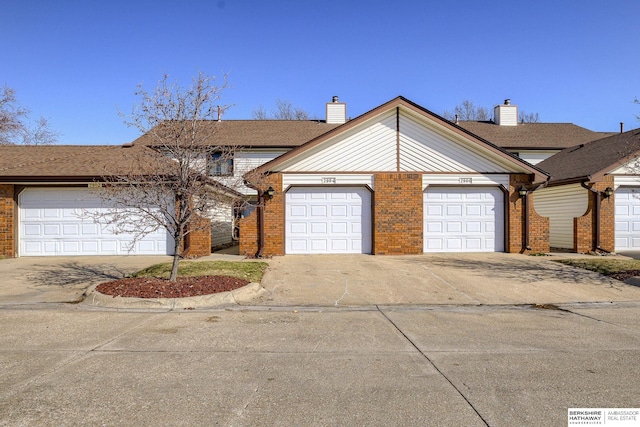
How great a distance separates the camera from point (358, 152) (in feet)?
48.0

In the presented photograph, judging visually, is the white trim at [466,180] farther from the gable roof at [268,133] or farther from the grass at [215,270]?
the gable roof at [268,133]

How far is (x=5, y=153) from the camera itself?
56.4ft

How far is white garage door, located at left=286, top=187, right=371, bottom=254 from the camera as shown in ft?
47.7

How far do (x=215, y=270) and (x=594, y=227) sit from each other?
44.9ft

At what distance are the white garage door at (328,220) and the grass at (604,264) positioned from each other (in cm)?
632

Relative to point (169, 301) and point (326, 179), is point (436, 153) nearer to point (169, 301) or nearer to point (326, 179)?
point (326, 179)

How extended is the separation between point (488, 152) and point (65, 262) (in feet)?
47.8

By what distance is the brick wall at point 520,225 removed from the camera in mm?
14828

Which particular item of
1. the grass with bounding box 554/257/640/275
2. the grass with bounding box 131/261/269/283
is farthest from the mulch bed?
the grass with bounding box 554/257/640/275

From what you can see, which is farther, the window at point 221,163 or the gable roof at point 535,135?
the gable roof at point 535,135

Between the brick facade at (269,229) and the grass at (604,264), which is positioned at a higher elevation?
the brick facade at (269,229)

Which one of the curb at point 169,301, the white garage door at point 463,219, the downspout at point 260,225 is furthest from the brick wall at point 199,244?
the white garage door at point 463,219

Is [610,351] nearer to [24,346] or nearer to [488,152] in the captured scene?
[24,346]

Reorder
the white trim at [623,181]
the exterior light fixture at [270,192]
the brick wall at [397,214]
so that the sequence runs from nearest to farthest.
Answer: the exterior light fixture at [270,192] → the brick wall at [397,214] → the white trim at [623,181]
